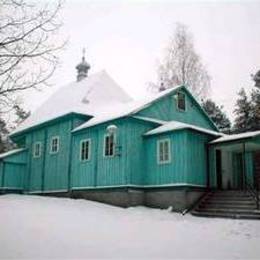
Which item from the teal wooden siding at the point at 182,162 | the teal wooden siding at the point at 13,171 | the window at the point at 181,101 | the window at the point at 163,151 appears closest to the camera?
the teal wooden siding at the point at 182,162

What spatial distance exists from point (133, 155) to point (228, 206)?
4844mm

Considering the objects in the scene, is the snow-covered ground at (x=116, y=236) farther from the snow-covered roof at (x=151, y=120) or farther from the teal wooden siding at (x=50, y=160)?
the teal wooden siding at (x=50, y=160)

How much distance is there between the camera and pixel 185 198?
16406mm

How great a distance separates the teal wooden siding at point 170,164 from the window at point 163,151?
16 cm

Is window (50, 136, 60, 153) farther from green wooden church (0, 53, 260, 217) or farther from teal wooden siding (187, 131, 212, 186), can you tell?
teal wooden siding (187, 131, 212, 186)

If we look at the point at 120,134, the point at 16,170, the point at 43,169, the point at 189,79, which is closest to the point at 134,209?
the point at 120,134

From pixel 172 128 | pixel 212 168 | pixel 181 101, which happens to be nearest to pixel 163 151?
pixel 172 128

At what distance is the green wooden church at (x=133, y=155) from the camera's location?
56.5 feet

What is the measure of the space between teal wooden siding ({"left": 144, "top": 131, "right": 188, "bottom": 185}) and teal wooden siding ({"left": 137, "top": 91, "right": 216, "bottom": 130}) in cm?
190

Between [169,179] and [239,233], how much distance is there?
255 inches

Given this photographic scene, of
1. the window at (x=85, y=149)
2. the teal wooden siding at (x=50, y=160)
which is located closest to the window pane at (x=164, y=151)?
the window at (x=85, y=149)

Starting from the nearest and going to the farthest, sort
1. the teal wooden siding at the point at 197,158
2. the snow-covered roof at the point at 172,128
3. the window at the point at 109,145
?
the teal wooden siding at the point at 197,158, the snow-covered roof at the point at 172,128, the window at the point at 109,145

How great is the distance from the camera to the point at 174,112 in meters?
21.2

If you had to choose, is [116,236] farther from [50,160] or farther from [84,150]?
[50,160]
